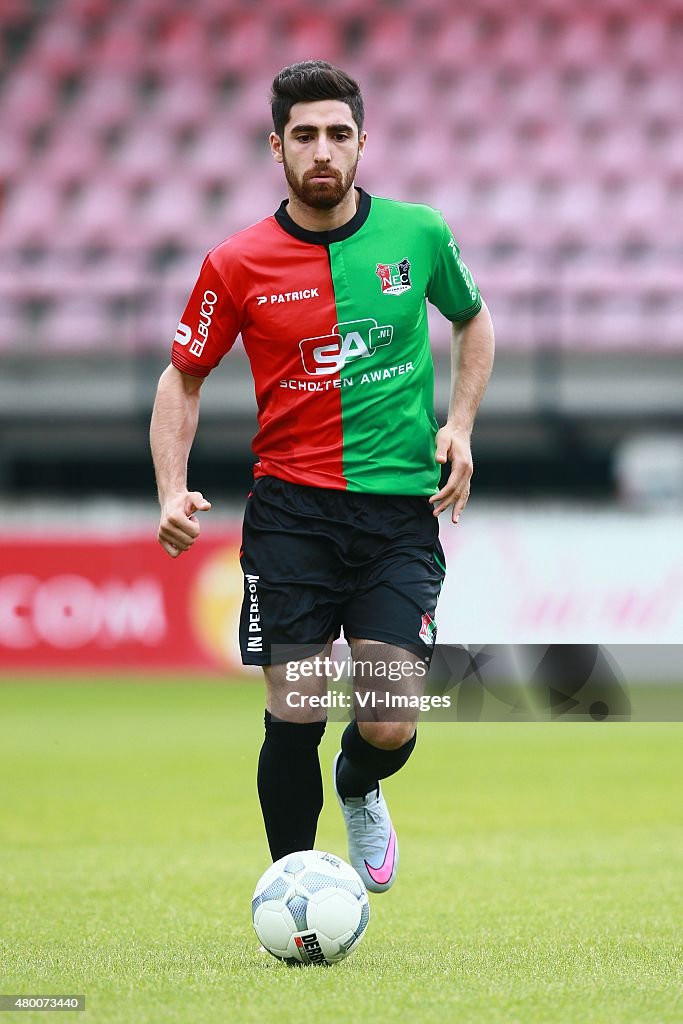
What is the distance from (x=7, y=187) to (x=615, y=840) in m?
12.0

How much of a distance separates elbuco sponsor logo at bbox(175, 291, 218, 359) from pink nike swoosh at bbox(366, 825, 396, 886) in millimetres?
1470

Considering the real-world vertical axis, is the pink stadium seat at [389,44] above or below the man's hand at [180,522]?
above

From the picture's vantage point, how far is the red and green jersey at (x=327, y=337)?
12.0 feet

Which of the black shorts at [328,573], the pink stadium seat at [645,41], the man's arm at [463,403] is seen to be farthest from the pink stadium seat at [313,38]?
the black shorts at [328,573]

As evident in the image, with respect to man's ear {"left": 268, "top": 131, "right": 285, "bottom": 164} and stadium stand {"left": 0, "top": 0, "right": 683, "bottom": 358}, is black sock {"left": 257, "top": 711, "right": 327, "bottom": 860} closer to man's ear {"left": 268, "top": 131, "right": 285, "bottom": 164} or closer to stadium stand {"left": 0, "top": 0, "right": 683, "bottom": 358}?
man's ear {"left": 268, "top": 131, "right": 285, "bottom": 164}

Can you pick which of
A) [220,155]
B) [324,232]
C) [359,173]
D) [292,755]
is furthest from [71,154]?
[292,755]

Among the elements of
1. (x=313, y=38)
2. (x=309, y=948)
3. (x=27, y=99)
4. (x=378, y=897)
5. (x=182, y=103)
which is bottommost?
(x=378, y=897)

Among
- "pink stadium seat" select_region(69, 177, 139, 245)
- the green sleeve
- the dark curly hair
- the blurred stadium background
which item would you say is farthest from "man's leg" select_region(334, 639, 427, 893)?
"pink stadium seat" select_region(69, 177, 139, 245)

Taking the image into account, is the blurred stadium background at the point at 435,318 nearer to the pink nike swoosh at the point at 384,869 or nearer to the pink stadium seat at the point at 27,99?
the pink stadium seat at the point at 27,99

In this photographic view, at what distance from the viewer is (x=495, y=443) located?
13.3m

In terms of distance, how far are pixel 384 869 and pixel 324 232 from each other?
1737 mm

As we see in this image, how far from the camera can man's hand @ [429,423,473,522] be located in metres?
3.68

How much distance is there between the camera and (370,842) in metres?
4.02

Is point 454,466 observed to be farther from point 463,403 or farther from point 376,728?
point 376,728
